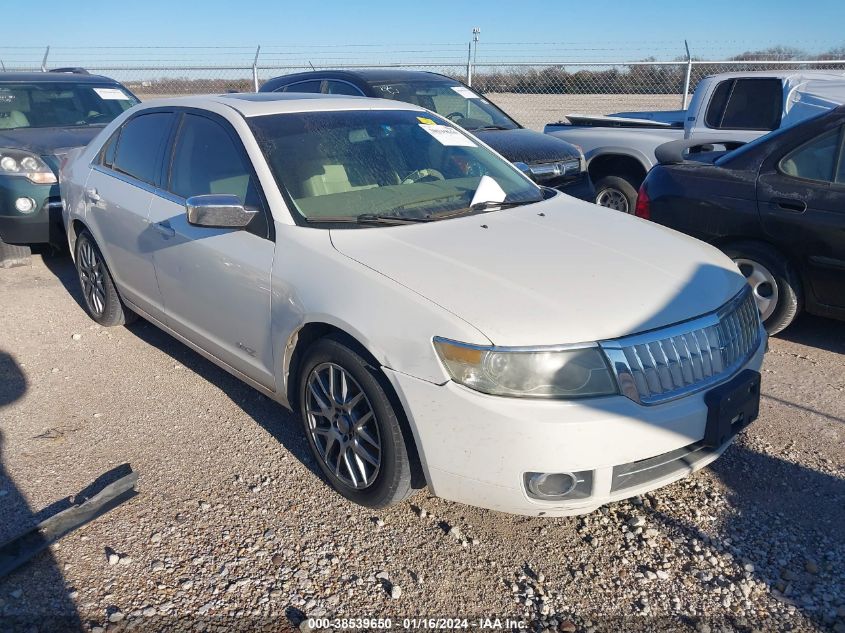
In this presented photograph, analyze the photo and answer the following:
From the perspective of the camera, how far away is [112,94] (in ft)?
28.3

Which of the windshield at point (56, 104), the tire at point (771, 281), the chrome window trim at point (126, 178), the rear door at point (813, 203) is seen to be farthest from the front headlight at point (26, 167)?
the rear door at point (813, 203)

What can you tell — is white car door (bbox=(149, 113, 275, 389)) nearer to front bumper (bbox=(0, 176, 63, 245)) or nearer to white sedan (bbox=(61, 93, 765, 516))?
white sedan (bbox=(61, 93, 765, 516))

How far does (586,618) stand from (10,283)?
20.1 feet

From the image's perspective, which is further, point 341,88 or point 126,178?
point 341,88

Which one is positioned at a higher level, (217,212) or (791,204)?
(217,212)

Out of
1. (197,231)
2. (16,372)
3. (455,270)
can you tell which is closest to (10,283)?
(16,372)

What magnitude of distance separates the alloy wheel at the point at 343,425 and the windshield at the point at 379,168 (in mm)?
786

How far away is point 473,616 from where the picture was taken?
8.54 ft

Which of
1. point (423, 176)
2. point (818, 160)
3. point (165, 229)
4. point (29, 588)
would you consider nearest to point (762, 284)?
point (818, 160)

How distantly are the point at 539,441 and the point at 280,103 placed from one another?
2.50m

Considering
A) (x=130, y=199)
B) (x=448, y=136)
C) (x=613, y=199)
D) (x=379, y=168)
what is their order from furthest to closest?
(x=613, y=199)
(x=130, y=199)
(x=448, y=136)
(x=379, y=168)

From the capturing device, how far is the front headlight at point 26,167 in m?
6.77

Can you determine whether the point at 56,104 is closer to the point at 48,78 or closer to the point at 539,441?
the point at 48,78

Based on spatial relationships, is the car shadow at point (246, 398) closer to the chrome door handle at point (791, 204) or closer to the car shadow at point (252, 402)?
the car shadow at point (252, 402)
